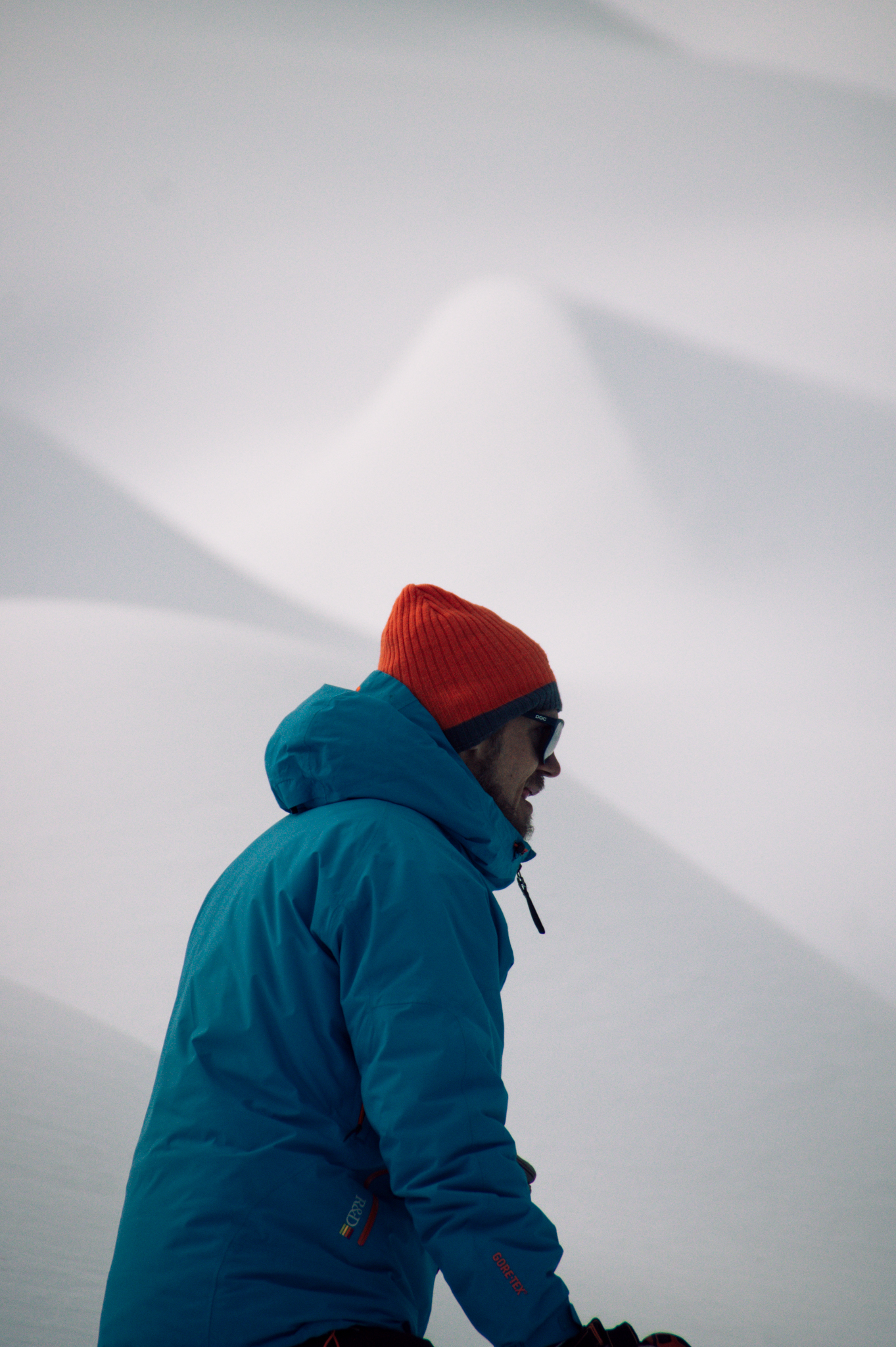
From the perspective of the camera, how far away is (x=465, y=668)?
1.38 metres

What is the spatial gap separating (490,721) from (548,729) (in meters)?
0.14

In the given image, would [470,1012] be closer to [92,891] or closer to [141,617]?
[92,891]

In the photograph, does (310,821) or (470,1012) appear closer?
(470,1012)

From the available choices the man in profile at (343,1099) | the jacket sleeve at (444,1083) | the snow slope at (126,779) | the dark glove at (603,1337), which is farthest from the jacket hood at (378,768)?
the snow slope at (126,779)

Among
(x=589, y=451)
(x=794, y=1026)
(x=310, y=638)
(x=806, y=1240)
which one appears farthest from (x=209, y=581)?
(x=806, y=1240)

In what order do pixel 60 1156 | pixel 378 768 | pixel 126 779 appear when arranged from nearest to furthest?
pixel 378 768 < pixel 60 1156 < pixel 126 779

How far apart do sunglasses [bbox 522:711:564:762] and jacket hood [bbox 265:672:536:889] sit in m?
0.19

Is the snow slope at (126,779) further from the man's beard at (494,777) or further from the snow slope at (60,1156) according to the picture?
the man's beard at (494,777)

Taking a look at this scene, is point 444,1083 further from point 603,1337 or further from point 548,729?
point 548,729

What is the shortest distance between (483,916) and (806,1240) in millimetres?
2463

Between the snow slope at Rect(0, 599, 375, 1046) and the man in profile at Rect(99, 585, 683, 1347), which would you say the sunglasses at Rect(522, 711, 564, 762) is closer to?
the man in profile at Rect(99, 585, 683, 1347)

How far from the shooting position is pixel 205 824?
5285 mm

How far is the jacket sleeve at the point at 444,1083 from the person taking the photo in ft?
3.00

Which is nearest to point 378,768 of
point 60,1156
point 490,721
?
point 490,721
